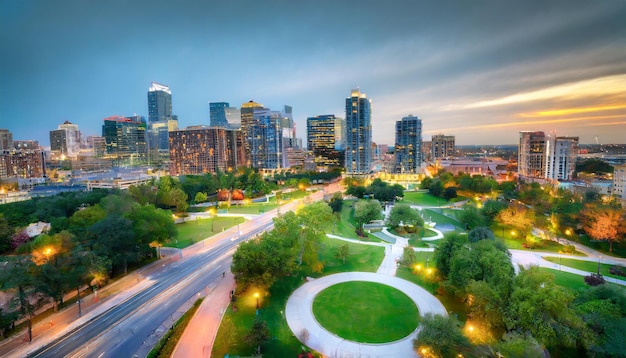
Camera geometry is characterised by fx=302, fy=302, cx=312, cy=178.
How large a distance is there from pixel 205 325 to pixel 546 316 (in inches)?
827

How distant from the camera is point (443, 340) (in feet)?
53.0

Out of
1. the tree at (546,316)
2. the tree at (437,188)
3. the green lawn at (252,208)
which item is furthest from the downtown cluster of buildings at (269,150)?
the tree at (546,316)

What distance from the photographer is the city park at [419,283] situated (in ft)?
55.4

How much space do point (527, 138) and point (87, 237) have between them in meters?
136

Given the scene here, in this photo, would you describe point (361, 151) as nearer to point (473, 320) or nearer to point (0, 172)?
point (473, 320)

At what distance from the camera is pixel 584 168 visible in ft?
351

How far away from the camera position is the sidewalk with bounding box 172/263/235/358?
18281 millimetres

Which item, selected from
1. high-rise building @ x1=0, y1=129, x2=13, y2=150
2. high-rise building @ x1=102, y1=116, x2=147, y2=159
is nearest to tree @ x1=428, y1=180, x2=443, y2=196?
high-rise building @ x1=0, y1=129, x2=13, y2=150

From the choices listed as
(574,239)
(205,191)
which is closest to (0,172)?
(205,191)

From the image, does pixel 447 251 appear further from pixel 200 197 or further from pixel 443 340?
pixel 200 197

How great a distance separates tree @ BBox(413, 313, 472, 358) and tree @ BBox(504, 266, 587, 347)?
310cm

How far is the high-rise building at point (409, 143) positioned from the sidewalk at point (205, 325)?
112 metres

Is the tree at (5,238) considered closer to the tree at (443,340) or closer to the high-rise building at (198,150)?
the tree at (443,340)

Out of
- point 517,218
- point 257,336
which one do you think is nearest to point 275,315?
point 257,336
